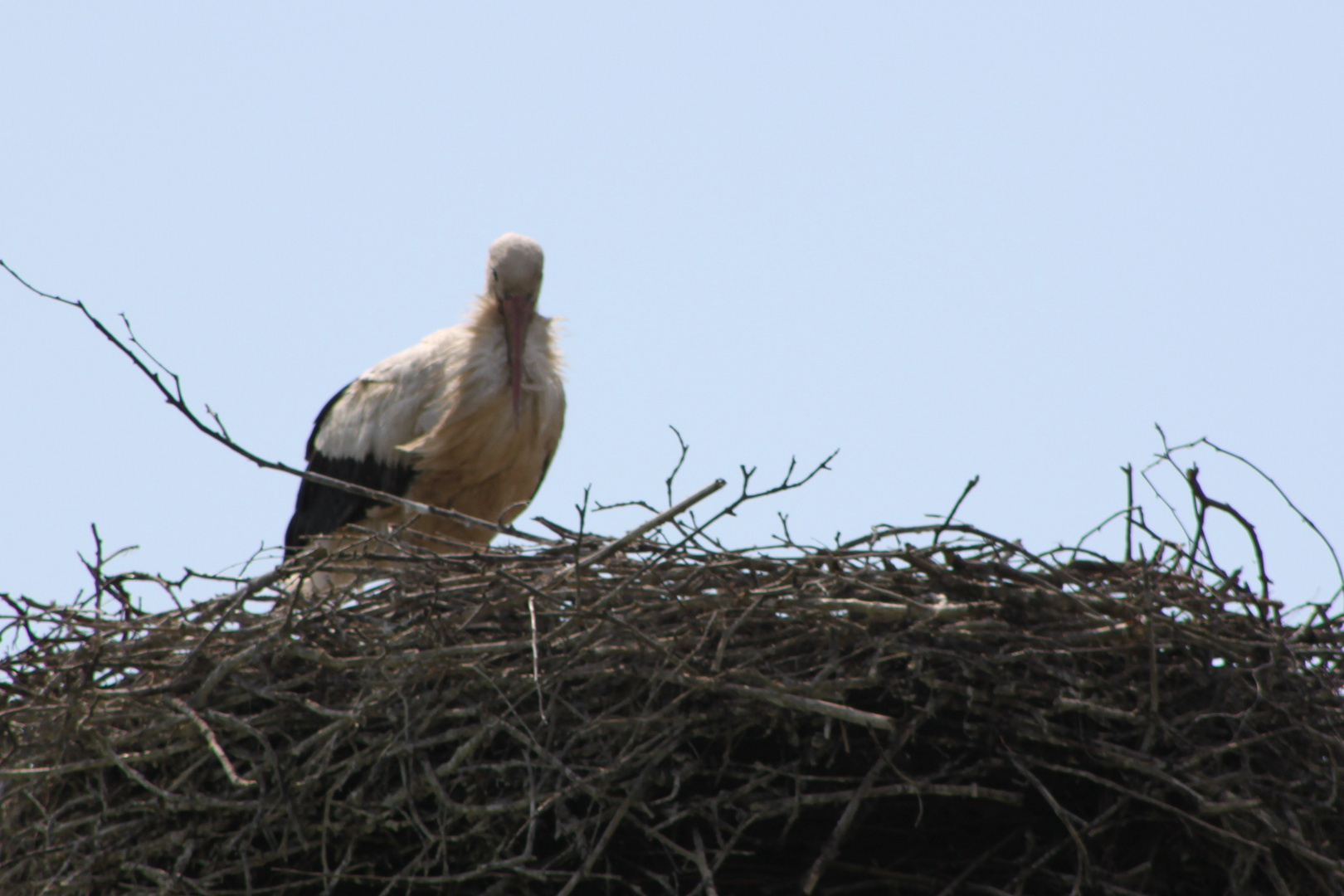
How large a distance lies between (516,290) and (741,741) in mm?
2070

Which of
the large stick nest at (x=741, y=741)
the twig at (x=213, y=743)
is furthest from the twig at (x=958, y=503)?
the twig at (x=213, y=743)

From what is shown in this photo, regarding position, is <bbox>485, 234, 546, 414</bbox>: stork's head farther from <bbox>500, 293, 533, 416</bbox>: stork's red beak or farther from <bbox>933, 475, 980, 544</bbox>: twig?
<bbox>933, 475, 980, 544</bbox>: twig

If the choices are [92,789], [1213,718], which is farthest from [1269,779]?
[92,789]

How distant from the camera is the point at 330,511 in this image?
4445mm

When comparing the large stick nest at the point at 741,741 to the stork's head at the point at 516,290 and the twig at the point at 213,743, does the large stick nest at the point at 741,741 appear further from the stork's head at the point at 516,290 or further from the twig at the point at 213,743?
the stork's head at the point at 516,290

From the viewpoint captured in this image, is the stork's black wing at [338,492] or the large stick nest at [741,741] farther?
the stork's black wing at [338,492]

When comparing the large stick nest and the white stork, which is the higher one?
the white stork

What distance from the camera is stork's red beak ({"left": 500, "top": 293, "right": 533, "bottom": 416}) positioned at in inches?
169

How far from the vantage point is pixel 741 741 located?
2592 mm

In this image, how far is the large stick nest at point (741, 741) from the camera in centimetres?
247

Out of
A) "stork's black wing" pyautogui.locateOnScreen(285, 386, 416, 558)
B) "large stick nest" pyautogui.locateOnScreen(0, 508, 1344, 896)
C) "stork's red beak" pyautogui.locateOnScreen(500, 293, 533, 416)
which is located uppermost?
"stork's red beak" pyautogui.locateOnScreen(500, 293, 533, 416)

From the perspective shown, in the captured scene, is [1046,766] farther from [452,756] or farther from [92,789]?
[92,789]

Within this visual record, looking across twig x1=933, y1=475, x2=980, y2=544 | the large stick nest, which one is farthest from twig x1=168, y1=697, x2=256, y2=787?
twig x1=933, y1=475, x2=980, y2=544

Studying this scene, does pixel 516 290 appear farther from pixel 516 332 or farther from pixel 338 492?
pixel 338 492
